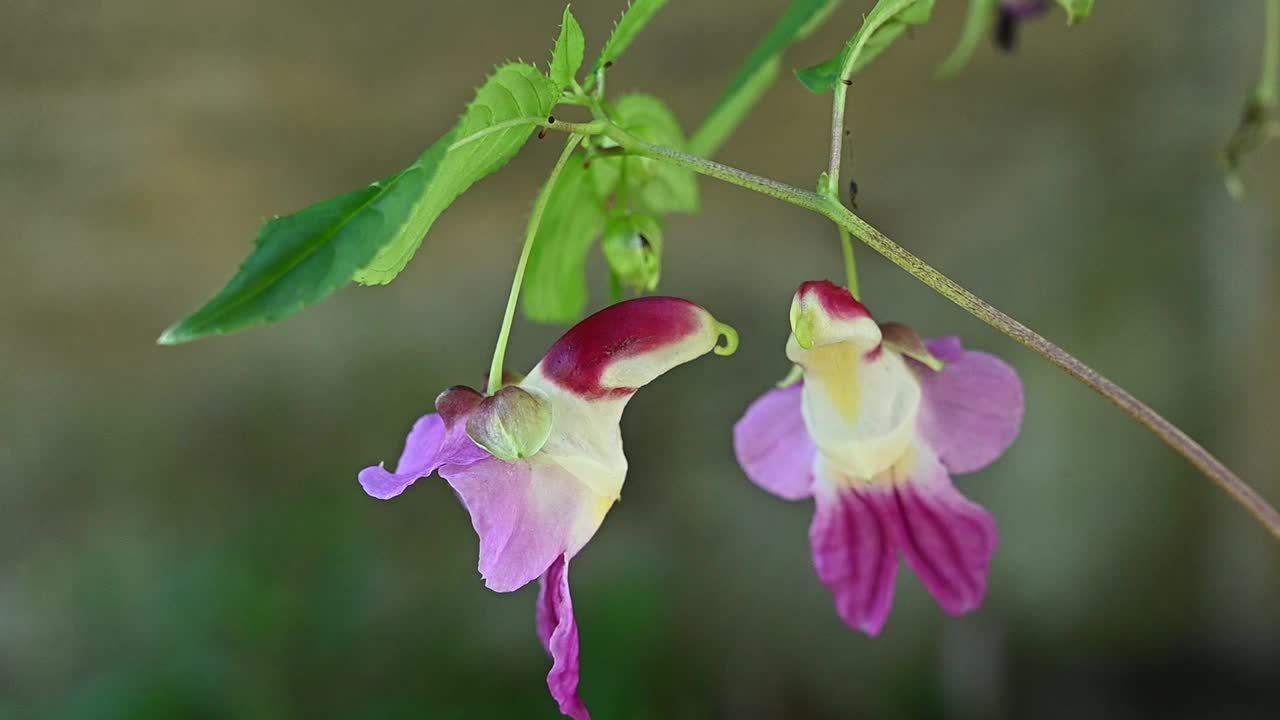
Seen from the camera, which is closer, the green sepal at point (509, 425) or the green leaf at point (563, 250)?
the green sepal at point (509, 425)

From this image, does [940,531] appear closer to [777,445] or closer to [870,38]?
[777,445]

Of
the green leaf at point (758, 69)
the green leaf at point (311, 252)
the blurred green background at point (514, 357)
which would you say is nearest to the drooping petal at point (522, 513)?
the green leaf at point (311, 252)

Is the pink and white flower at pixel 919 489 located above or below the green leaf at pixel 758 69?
below

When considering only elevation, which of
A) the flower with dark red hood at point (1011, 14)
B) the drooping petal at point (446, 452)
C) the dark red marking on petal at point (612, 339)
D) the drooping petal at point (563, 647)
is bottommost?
the drooping petal at point (563, 647)

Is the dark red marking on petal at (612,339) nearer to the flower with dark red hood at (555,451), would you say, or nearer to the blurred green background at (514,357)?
the flower with dark red hood at (555,451)

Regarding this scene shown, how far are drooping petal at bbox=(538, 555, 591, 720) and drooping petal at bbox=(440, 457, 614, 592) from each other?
13 millimetres

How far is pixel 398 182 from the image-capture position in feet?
1.26

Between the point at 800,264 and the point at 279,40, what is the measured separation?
920 millimetres

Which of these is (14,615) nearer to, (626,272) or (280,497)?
(280,497)

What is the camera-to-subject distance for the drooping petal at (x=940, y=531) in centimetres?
55

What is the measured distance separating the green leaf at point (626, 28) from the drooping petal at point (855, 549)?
0.22 meters

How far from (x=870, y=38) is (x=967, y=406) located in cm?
18

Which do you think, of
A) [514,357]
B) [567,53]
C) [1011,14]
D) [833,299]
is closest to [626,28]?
[567,53]

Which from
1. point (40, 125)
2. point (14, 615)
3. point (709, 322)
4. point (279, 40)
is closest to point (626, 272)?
point (709, 322)
